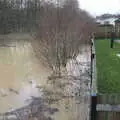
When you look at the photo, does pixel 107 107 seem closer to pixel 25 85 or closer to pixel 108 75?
pixel 108 75

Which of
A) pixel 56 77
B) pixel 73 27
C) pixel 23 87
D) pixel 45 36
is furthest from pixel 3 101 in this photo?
pixel 73 27

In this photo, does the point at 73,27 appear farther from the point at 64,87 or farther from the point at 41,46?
the point at 64,87

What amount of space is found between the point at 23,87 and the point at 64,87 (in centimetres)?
136

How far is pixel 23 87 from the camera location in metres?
10.9

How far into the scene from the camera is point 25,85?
438 inches

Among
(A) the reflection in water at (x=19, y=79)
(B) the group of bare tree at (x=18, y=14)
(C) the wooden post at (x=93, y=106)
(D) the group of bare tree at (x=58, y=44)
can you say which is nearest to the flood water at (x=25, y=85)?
(A) the reflection in water at (x=19, y=79)

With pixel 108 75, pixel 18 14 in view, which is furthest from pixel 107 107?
pixel 18 14

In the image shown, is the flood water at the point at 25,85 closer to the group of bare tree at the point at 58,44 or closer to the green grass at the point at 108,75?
the group of bare tree at the point at 58,44

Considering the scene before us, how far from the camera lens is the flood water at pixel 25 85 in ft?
27.5

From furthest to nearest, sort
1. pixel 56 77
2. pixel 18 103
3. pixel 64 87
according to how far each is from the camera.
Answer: pixel 56 77 < pixel 64 87 < pixel 18 103

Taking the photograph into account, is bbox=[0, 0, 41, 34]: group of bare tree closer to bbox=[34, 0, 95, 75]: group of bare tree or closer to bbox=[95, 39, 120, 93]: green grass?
bbox=[34, 0, 95, 75]: group of bare tree

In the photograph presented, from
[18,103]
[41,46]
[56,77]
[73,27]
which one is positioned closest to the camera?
[18,103]

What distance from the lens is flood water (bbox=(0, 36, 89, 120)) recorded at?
27.5 feet

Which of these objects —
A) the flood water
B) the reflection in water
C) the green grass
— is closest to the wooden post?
the flood water
